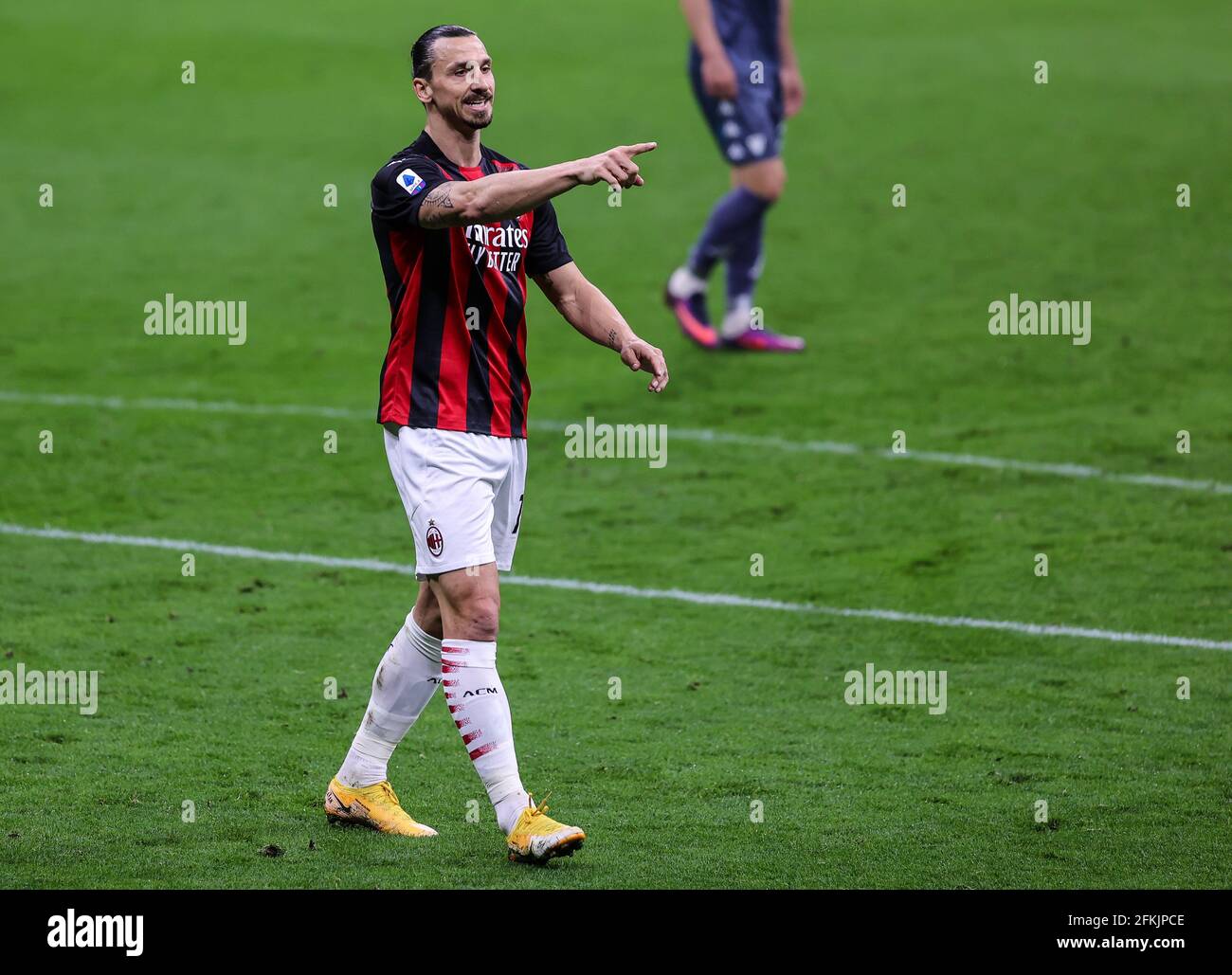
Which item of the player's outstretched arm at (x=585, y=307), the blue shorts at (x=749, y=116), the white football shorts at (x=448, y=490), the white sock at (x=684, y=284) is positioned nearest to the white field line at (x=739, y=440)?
the white sock at (x=684, y=284)

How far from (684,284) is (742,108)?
149 centimetres

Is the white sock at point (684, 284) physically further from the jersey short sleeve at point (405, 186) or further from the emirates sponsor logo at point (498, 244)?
the jersey short sleeve at point (405, 186)

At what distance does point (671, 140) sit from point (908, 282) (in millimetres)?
6541

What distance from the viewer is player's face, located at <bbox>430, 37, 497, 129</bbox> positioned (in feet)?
18.0

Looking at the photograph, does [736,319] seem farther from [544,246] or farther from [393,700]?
[393,700]

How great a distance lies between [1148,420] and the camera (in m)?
11.9

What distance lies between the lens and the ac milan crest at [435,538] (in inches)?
216

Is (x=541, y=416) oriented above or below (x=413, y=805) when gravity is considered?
above

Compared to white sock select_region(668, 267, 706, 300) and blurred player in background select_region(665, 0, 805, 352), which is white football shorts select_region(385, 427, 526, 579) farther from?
white sock select_region(668, 267, 706, 300)

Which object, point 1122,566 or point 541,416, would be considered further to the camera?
point 541,416

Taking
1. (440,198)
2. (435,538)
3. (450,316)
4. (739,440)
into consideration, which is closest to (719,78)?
(739,440)

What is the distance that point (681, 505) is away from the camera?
10367mm

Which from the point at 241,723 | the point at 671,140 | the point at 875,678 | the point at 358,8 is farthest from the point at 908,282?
the point at 358,8
